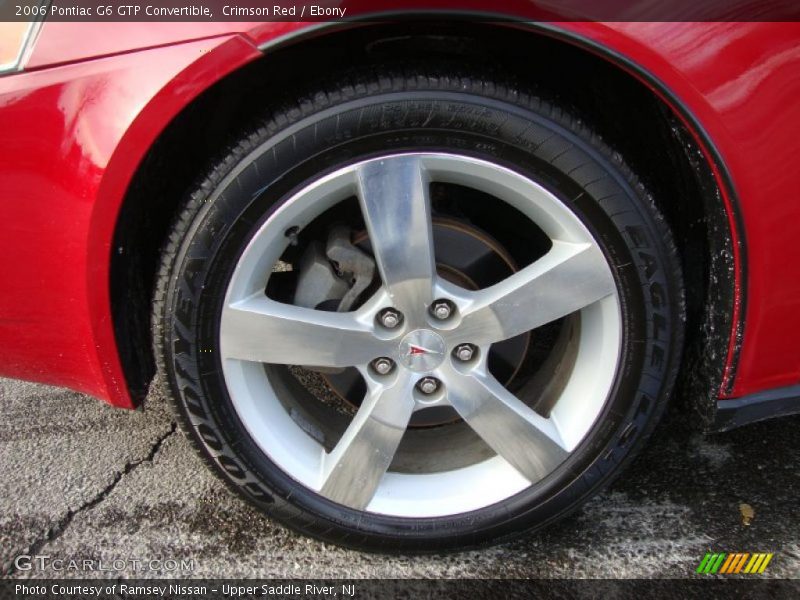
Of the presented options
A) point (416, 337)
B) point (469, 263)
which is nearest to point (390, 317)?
point (416, 337)

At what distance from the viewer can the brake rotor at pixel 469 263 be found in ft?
4.99

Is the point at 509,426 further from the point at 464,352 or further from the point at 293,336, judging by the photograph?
the point at 293,336

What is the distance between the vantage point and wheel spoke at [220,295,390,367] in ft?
4.41

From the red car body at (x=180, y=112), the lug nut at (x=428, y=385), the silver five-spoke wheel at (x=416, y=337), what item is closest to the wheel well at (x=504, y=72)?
the red car body at (x=180, y=112)

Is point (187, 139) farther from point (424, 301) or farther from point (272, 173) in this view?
point (424, 301)

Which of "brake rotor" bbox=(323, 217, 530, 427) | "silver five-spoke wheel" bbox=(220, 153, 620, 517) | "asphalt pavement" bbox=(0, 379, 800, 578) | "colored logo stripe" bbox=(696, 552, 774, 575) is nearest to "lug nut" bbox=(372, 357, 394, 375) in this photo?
"silver five-spoke wheel" bbox=(220, 153, 620, 517)

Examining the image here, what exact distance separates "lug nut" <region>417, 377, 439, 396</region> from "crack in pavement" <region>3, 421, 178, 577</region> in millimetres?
926

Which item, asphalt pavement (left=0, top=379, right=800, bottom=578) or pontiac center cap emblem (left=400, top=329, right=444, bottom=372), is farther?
asphalt pavement (left=0, top=379, right=800, bottom=578)

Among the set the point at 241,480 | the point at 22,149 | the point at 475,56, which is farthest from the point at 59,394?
the point at 475,56

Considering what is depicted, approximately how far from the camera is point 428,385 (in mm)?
1440

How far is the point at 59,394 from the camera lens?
2.22 m

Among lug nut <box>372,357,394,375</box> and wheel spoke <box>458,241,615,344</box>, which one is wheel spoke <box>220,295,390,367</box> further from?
wheel spoke <box>458,241,615,344</box>

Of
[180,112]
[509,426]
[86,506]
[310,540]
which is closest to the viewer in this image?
[180,112]

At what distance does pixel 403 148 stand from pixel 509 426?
2.20ft
